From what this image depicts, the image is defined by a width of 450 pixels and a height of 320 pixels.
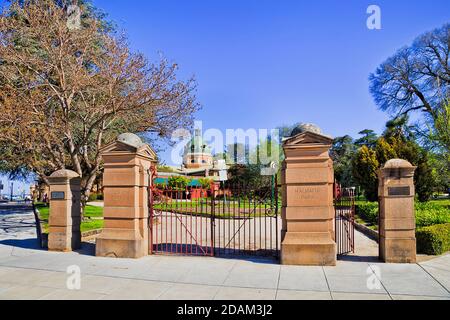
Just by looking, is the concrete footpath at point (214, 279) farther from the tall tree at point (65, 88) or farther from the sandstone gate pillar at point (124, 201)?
the tall tree at point (65, 88)

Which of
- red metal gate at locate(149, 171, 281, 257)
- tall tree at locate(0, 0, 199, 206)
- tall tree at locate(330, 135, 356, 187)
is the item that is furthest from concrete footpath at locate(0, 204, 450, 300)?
tall tree at locate(330, 135, 356, 187)

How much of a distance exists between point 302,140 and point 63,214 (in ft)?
23.6

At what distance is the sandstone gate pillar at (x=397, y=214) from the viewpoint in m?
8.74

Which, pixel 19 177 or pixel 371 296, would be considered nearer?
pixel 371 296

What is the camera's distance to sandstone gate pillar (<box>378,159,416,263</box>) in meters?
8.74

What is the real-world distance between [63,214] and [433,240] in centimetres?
1018

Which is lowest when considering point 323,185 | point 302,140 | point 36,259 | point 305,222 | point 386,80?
point 36,259

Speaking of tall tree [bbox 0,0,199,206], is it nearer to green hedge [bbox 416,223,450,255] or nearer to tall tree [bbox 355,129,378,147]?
green hedge [bbox 416,223,450,255]

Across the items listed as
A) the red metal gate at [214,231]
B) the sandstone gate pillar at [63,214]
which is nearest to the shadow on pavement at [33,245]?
the sandstone gate pillar at [63,214]

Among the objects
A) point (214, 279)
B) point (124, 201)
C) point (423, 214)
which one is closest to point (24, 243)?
point (124, 201)

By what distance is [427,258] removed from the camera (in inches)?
358
